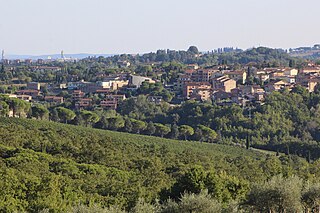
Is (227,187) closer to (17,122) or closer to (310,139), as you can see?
(17,122)

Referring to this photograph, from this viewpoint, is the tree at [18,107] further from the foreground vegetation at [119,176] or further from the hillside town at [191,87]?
the hillside town at [191,87]

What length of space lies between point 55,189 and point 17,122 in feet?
71.3

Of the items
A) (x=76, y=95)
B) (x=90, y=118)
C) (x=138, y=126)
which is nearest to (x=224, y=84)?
(x=76, y=95)

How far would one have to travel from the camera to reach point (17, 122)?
39938mm

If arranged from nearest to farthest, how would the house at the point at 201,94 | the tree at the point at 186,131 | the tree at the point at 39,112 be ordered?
the tree at the point at 186,131
the tree at the point at 39,112
the house at the point at 201,94

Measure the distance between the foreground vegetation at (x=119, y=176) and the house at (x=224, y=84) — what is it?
27928 millimetres

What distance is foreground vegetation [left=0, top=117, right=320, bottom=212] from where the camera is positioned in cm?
1708

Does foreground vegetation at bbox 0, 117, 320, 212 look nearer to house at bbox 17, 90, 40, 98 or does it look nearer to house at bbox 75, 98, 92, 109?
house at bbox 75, 98, 92, 109

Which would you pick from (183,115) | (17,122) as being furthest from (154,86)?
(17,122)

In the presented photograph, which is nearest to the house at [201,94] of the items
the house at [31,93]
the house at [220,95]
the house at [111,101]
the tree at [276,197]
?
the house at [220,95]

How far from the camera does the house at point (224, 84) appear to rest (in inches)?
2660

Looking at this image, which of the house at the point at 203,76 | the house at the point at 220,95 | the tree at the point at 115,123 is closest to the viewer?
the tree at the point at 115,123

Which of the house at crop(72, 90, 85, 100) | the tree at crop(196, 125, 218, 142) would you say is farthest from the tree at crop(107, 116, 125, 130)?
the house at crop(72, 90, 85, 100)

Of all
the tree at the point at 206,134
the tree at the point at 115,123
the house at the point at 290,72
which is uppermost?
the house at the point at 290,72
